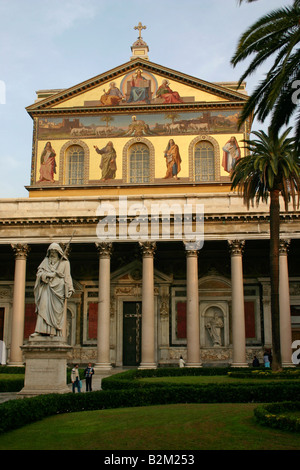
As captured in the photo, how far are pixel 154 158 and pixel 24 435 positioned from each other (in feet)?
88.7

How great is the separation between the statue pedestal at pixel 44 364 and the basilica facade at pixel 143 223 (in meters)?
15.6

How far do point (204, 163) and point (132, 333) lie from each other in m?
Answer: 11.9

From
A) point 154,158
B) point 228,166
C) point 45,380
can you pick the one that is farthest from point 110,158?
point 45,380

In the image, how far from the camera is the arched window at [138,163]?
3575 centimetres

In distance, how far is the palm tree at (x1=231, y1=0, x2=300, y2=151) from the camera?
46.1 feet

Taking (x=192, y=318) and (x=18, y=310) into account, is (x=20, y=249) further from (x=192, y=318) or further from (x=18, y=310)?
(x=192, y=318)

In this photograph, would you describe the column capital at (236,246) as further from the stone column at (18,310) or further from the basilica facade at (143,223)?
the stone column at (18,310)

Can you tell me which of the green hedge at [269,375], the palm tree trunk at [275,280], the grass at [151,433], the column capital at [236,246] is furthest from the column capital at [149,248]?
the grass at [151,433]

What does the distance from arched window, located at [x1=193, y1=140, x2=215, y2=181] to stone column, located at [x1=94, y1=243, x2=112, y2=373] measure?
338 inches

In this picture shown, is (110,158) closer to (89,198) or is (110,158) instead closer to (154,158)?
(154,158)

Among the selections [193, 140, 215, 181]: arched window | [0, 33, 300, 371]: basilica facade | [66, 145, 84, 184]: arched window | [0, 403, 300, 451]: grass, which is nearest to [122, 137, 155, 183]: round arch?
[0, 33, 300, 371]: basilica facade

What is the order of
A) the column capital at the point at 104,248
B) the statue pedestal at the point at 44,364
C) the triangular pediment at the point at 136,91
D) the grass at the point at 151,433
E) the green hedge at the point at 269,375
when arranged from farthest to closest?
the triangular pediment at the point at 136,91
the column capital at the point at 104,248
the green hedge at the point at 269,375
the statue pedestal at the point at 44,364
the grass at the point at 151,433

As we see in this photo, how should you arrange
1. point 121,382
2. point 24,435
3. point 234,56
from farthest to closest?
point 121,382, point 234,56, point 24,435
